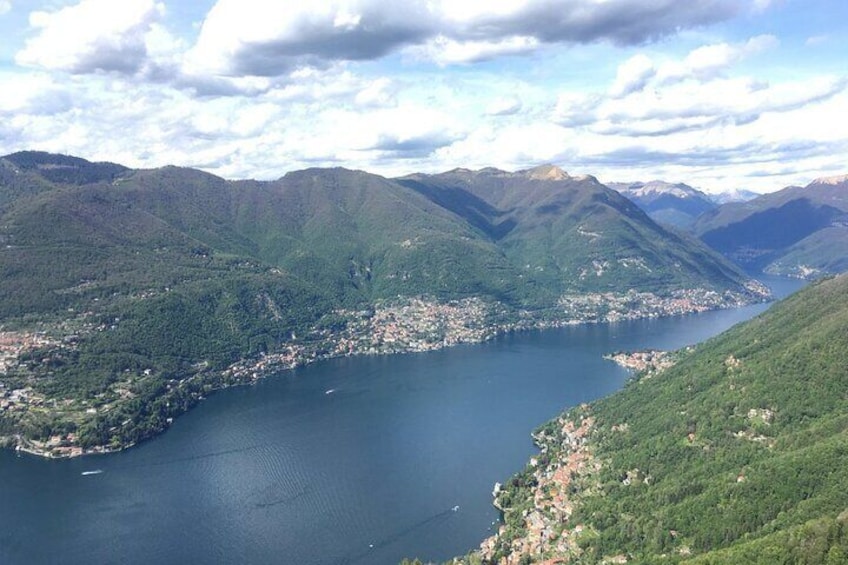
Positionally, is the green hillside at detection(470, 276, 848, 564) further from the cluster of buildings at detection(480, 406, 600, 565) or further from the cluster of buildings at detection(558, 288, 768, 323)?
the cluster of buildings at detection(558, 288, 768, 323)

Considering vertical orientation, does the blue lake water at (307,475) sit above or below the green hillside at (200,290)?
below

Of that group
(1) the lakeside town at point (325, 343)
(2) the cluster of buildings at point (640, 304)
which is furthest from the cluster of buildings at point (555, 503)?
(2) the cluster of buildings at point (640, 304)

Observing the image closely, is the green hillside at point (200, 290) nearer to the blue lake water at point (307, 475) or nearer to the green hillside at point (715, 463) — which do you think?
the blue lake water at point (307, 475)

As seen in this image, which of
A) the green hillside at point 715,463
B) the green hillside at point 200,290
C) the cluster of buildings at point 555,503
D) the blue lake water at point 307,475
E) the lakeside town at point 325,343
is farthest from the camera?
the green hillside at point 200,290

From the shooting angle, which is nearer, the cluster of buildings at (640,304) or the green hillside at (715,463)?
the green hillside at (715,463)

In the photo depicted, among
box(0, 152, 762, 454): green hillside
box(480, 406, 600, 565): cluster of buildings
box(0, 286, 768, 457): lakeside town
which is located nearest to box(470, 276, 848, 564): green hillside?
box(480, 406, 600, 565): cluster of buildings
